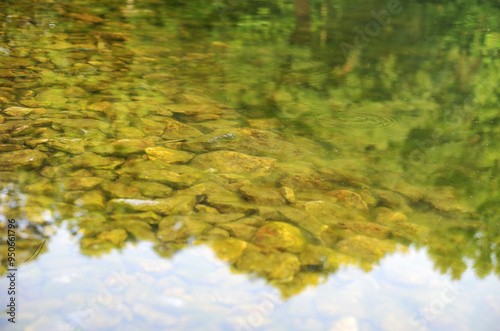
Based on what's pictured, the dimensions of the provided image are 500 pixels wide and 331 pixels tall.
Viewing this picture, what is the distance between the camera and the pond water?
1896 millimetres

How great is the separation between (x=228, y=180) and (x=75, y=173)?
89cm

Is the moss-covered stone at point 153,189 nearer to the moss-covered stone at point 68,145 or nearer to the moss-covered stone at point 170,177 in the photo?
the moss-covered stone at point 170,177

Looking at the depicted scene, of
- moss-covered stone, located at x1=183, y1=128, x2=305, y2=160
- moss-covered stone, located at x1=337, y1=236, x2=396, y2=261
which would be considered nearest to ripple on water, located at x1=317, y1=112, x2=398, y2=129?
moss-covered stone, located at x1=183, y1=128, x2=305, y2=160

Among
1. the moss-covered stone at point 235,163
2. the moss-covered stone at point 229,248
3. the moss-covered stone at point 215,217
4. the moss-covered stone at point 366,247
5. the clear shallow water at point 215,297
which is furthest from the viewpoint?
the moss-covered stone at point 235,163

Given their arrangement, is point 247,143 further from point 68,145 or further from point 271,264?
point 271,264

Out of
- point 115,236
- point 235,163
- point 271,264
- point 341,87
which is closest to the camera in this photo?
point 271,264

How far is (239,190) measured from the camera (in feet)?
8.61

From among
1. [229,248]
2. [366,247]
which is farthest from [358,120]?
[229,248]

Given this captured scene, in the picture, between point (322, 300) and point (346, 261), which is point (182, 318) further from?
point (346, 261)

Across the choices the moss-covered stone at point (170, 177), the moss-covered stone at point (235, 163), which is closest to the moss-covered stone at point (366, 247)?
the moss-covered stone at point (235, 163)

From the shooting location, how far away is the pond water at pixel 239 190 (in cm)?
190

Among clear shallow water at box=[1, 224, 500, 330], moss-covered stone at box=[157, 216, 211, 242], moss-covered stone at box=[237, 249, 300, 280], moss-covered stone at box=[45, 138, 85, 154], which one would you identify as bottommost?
clear shallow water at box=[1, 224, 500, 330]

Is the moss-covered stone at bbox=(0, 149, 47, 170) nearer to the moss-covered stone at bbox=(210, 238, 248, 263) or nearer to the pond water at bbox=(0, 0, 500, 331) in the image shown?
the pond water at bbox=(0, 0, 500, 331)

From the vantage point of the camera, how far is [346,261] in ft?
7.02
